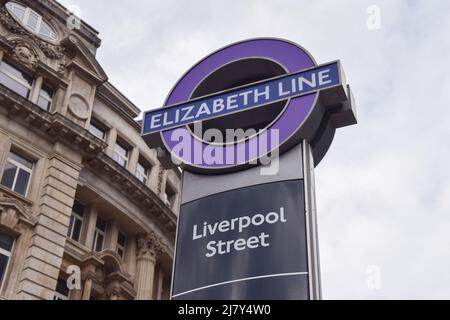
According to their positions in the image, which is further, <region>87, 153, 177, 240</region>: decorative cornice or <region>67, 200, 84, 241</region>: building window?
<region>87, 153, 177, 240</region>: decorative cornice

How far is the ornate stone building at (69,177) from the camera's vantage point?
21.2 m

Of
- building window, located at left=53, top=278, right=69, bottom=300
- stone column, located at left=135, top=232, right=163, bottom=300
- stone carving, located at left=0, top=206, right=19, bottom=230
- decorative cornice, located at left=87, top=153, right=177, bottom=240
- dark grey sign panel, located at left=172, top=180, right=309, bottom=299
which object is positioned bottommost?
dark grey sign panel, located at left=172, top=180, right=309, bottom=299

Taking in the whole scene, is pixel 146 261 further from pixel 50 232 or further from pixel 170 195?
pixel 50 232

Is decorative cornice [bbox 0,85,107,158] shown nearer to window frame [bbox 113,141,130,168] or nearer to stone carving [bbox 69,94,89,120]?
stone carving [bbox 69,94,89,120]

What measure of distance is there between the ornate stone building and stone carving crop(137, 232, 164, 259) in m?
0.05

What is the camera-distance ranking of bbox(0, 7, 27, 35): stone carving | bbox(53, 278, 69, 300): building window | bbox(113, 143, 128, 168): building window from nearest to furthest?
bbox(53, 278, 69, 300): building window, bbox(0, 7, 27, 35): stone carving, bbox(113, 143, 128, 168): building window

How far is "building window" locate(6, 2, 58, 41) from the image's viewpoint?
25.5 meters

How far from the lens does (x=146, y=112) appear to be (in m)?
11.4

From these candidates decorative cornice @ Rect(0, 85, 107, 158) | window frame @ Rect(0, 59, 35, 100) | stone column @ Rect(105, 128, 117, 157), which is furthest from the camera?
stone column @ Rect(105, 128, 117, 157)

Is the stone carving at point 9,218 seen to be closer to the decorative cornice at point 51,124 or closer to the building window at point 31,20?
the decorative cornice at point 51,124

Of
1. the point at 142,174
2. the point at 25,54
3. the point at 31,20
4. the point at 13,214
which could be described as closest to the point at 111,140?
the point at 142,174

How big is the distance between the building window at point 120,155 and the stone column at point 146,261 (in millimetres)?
3564

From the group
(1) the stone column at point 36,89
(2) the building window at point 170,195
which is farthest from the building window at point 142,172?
(1) the stone column at point 36,89

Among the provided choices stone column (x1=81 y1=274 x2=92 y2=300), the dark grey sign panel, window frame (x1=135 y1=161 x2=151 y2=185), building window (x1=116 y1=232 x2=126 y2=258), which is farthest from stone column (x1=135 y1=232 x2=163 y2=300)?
the dark grey sign panel
